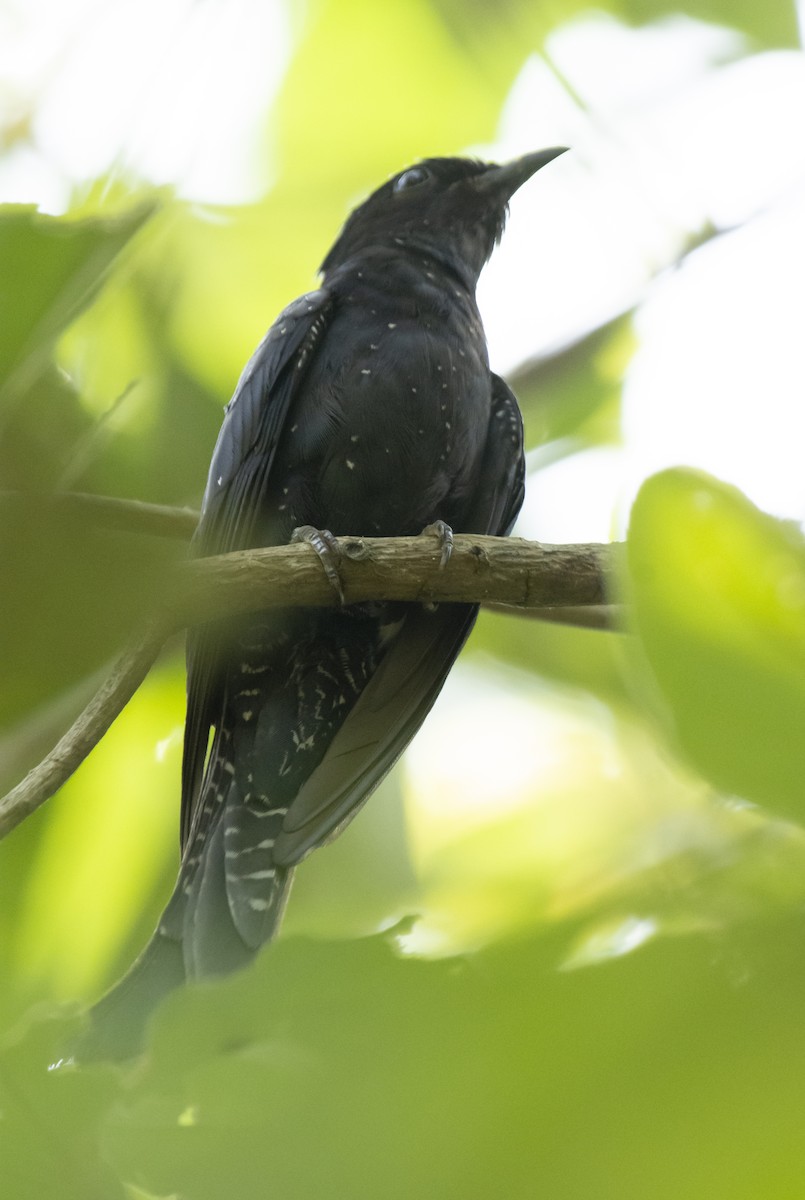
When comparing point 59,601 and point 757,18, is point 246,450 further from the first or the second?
point 59,601

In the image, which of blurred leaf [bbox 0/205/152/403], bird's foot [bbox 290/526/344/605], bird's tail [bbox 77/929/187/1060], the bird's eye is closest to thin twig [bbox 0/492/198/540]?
Answer: blurred leaf [bbox 0/205/152/403]

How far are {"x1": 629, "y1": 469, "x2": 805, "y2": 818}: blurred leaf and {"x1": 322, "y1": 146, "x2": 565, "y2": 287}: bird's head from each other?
150 inches

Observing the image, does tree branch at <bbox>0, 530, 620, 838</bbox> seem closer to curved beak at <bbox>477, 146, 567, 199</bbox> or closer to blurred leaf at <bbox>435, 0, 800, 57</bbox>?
blurred leaf at <bbox>435, 0, 800, 57</bbox>

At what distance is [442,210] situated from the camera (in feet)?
14.5

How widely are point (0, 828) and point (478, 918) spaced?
49.4 inches

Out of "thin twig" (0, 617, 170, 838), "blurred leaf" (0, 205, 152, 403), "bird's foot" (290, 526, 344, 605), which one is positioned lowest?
"bird's foot" (290, 526, 344, 605)

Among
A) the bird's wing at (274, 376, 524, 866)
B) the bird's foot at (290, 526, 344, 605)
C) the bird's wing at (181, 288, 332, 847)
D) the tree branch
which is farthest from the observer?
the bird's wing at (274, 376, 524, 866)

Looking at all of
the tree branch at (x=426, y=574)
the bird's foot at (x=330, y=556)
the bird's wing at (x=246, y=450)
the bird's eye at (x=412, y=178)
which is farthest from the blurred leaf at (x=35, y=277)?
the bird's eye at (x=412, y=178)

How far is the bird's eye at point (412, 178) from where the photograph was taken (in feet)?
14.1

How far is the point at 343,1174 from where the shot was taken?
0.48m

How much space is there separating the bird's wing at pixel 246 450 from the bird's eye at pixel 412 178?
0.89 metres

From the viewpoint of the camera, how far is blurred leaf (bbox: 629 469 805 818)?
0.53 meters

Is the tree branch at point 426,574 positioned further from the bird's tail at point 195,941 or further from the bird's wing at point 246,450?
the bird's tail at point 195,941

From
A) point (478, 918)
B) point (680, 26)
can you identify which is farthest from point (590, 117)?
point (478, 918)
